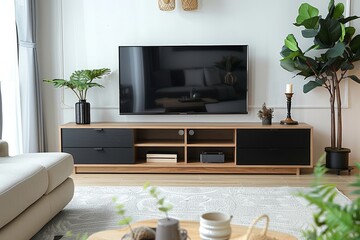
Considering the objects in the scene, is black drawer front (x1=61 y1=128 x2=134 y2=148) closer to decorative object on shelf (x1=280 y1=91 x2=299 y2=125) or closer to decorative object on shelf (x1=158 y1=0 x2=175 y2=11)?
decorative object on shelf (x1=158 y1=0 x2=175 y2=11)

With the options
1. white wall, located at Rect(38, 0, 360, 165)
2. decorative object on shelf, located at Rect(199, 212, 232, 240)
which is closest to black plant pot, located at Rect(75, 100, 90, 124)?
white wall, located at Rect(38, 0, 360, 165)

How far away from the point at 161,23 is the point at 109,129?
1.29 m

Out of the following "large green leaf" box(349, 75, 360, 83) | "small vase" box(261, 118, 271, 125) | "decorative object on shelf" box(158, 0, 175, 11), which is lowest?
"small vase" box(261, 118, 271, 125)

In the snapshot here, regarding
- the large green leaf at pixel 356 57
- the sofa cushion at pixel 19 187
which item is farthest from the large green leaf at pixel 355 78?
the sofa cushion at pixel 19 187

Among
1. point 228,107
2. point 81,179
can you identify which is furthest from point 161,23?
point 81,179

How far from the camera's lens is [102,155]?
13.9 feet

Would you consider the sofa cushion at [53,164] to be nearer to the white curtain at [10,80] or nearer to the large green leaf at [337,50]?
the white curtain at [10,80]

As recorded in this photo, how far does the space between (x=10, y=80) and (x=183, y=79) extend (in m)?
1.73

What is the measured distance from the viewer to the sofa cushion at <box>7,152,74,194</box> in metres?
2.62

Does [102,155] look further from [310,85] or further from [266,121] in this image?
[310,85]

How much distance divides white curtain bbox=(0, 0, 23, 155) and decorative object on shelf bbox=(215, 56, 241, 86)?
6.74ft

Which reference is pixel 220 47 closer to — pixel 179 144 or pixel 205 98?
pixel 205 98

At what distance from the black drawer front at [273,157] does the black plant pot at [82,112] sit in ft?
5.28

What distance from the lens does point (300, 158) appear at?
4125 millimetres
